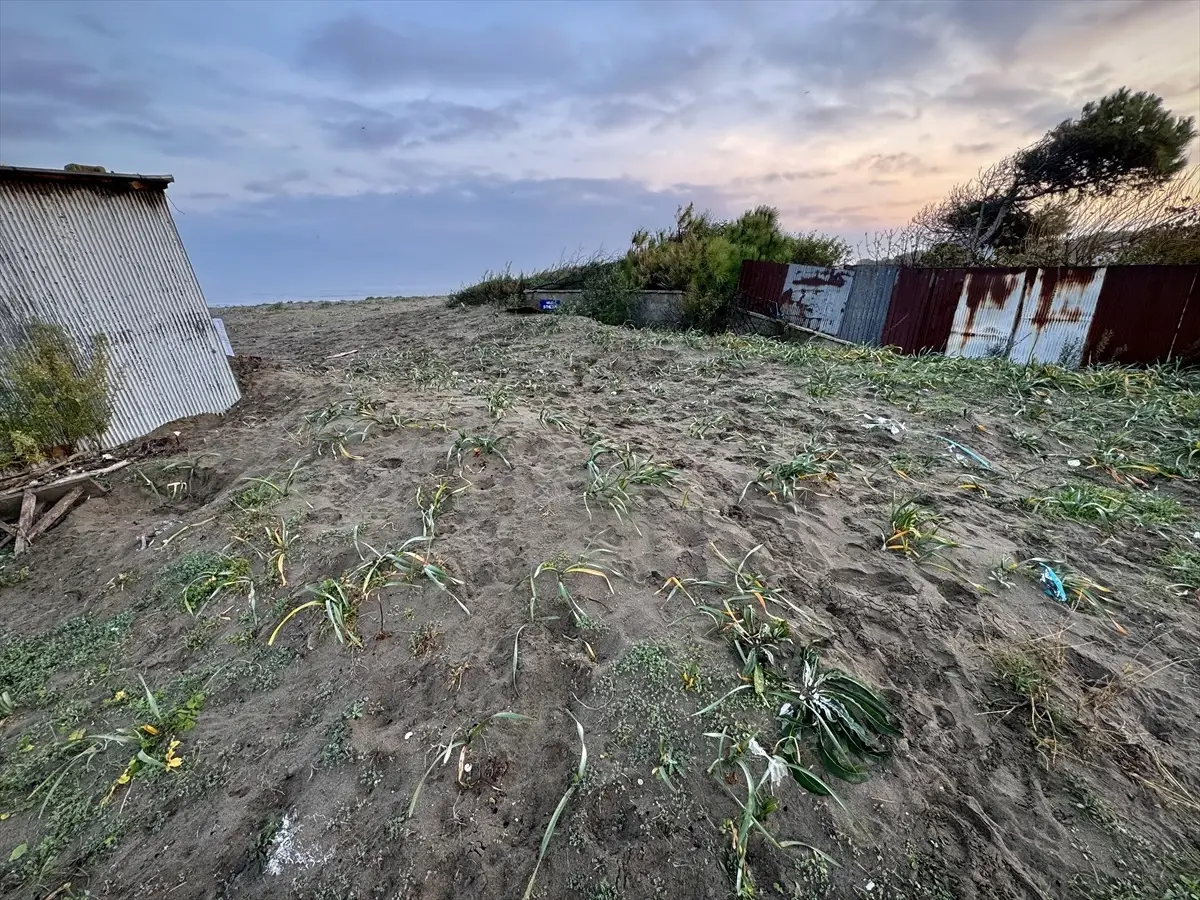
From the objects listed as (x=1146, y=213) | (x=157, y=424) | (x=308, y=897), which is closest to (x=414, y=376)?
(x=157, y=424)

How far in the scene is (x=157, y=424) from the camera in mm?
5227

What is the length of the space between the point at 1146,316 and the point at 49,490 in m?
11.2

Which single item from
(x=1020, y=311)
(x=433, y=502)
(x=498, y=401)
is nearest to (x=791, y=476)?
(x=433, y=502)

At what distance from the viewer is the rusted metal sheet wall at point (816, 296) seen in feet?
29.9

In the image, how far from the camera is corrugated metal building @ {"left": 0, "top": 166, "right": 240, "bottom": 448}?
4.21 m

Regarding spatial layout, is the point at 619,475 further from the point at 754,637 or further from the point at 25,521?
the point at 25,521

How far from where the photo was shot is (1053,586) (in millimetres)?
2734

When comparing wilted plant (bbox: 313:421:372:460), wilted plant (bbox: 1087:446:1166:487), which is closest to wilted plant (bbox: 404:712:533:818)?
wilted plant (bbox: 313:421:372:460)

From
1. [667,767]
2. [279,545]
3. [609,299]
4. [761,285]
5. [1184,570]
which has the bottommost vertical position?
[1184,570]

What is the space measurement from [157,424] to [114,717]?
13.9ft

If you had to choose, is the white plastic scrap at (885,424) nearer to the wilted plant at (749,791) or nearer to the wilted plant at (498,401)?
the wilted plant at (498,401)

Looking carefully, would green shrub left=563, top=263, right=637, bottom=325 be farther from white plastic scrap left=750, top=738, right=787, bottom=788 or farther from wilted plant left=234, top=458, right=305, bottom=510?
white plastic scrap left=750, top=738, right=787, bottom=788

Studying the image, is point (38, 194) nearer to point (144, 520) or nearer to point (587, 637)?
point (144, 520)

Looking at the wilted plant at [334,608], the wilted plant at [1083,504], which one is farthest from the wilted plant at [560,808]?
the wilted plant at [1083,504]
